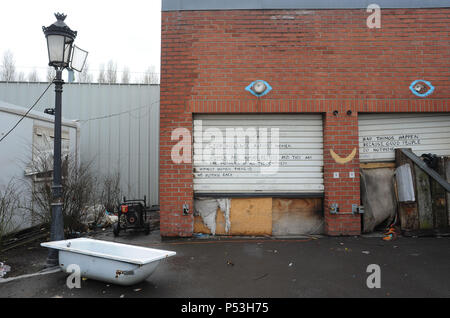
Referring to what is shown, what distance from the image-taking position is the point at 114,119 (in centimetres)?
1234

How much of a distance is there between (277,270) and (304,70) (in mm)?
4547

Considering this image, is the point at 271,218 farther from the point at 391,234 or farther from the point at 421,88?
the point at 421,88

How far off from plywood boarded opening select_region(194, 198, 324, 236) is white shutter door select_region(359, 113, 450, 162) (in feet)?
6.33

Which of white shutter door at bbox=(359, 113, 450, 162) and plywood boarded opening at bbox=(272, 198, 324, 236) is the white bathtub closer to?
plywood boarded opening at bbox=(272, 198, 324, 236)

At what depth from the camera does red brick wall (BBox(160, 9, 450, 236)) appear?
6.42 m

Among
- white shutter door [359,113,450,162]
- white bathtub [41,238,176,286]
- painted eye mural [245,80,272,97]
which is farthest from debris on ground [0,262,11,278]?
white shutter door [359,113,450,162]

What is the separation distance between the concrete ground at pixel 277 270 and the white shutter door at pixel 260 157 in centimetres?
127

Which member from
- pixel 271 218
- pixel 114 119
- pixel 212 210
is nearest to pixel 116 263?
pixel 212 210

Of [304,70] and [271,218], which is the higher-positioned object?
[304,70]

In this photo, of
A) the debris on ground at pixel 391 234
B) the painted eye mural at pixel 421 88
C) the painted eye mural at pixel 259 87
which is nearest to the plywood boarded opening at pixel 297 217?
the debris on ground at pixel 391 234

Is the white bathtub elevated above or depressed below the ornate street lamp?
below
